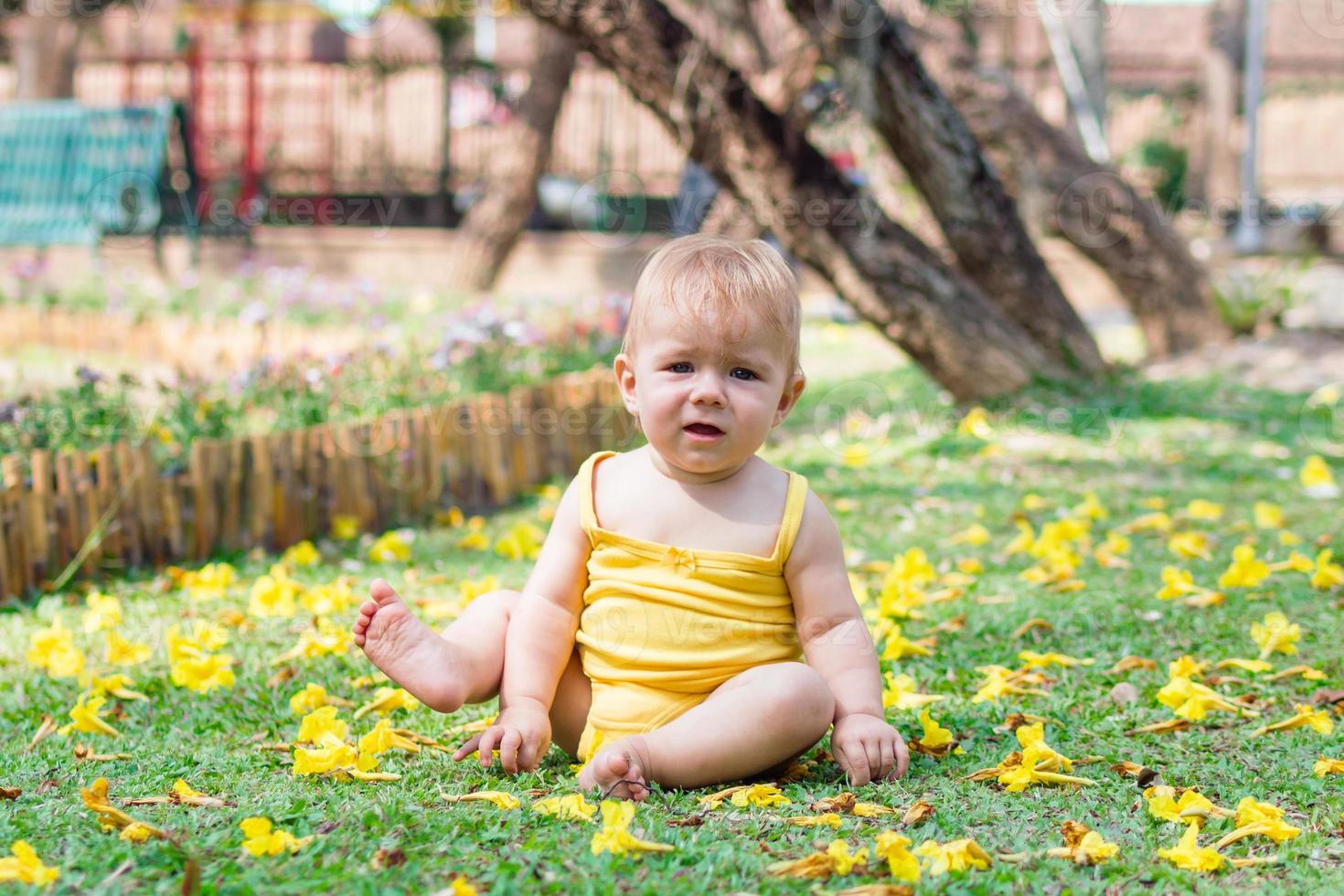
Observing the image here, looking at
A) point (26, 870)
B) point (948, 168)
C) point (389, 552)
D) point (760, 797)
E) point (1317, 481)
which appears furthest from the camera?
point (948, 168)

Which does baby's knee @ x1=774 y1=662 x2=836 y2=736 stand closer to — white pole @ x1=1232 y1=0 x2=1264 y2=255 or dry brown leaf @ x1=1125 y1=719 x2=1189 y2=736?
dry brown leaf @ x1=1125 y1=719 x2=1189 y2=736

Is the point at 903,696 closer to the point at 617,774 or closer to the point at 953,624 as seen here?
the point at 953,624

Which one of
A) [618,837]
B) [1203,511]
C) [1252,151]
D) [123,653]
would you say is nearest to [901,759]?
[618,837]

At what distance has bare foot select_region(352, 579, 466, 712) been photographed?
7.63 ft

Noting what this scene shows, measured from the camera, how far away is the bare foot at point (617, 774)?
7.18 feet

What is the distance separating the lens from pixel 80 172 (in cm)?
1235

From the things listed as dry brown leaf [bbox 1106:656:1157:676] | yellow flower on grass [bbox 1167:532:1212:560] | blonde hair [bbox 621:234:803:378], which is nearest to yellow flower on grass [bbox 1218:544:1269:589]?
yellow flower on grass [bbox 1167:532:1212:560]

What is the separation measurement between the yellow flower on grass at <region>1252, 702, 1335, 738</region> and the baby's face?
1.11 metres

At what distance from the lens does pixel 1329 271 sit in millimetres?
10562

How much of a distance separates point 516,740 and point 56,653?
50.4 inches

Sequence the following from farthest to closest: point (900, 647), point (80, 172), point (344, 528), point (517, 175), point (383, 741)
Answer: point (80, 172)
point (517, 175)
point (344, 528)
point (900, 647)
point (383, 741)

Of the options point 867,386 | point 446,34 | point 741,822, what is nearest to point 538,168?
point 867,386

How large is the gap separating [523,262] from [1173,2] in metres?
23.5

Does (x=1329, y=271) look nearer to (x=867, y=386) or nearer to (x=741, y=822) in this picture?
(x=867, y=386)
